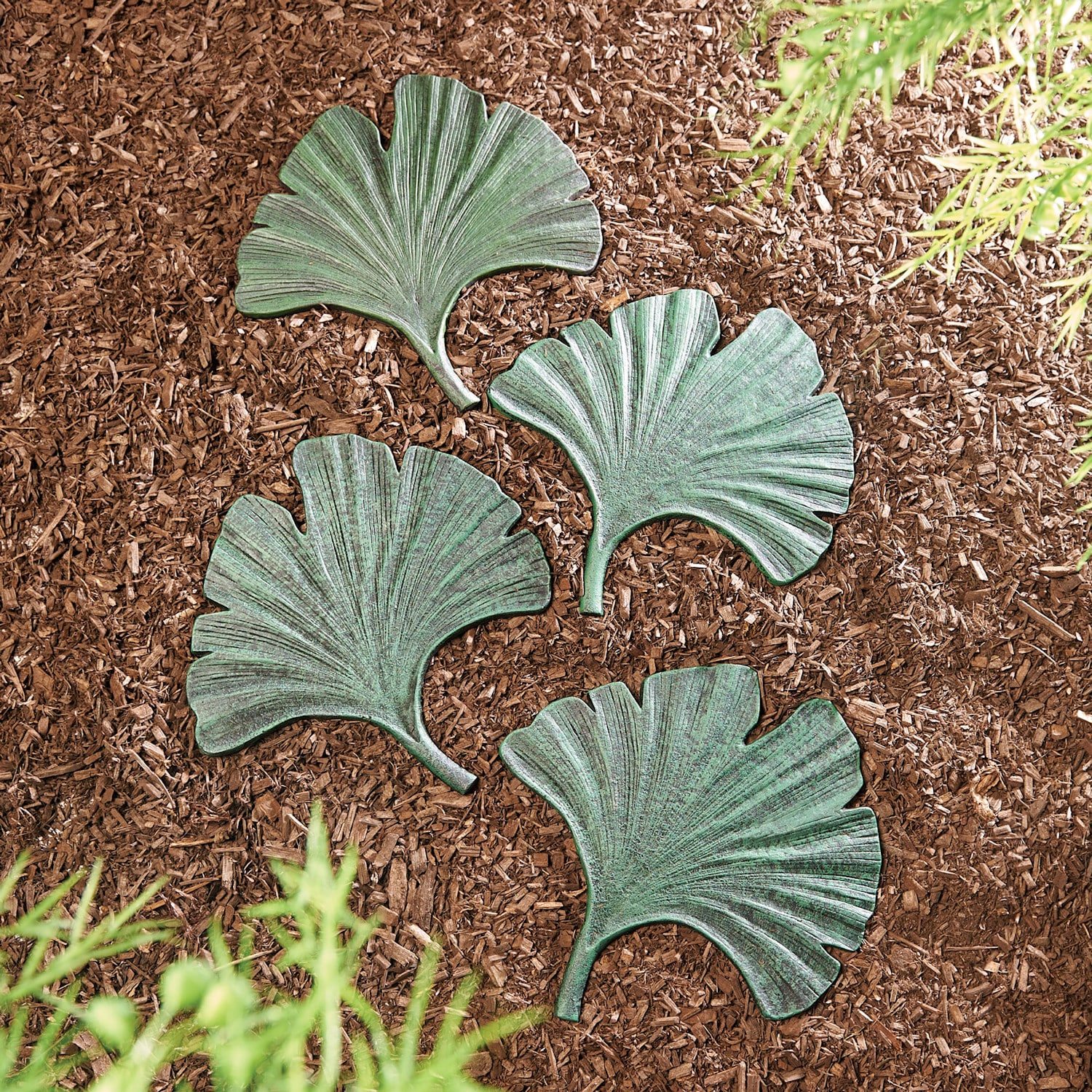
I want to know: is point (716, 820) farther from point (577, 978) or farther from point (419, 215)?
point (419, 215)

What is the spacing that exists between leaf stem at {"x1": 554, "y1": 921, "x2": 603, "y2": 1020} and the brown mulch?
19 mm

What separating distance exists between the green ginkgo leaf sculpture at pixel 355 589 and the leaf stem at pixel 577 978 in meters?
0.21

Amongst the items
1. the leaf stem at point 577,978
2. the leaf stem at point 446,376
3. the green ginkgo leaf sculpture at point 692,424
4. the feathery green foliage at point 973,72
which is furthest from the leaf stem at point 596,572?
the feathery green foliage at point 973,72

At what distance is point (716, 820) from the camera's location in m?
1.08

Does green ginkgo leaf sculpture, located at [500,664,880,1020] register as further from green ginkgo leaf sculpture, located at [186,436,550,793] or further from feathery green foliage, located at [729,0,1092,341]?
feathery green foliage, located at [729,0,1092,341]

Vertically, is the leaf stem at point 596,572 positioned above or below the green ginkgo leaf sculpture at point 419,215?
below

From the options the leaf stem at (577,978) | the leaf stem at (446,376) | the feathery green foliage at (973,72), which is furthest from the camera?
the leaf stem at (446,376)

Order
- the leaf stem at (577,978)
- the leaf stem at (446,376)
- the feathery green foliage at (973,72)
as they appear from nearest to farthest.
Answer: the feathery green foliage at (973,72) < the leaf stem at (577,978) < the leaf stem at (446,376)

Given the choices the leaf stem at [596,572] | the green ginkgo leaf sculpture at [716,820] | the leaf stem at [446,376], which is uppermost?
the leaf stem at [446,376]

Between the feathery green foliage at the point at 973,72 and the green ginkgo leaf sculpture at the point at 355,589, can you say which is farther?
the green ginkgo leaf sculpture at the point at 355,589

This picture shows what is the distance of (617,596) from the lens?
114 centimetres

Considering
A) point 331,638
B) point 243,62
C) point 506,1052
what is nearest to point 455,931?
point 506,1052

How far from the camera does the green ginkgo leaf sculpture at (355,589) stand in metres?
1.11

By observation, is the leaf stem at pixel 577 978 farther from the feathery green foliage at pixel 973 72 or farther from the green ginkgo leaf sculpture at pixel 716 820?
the feathery green foliage at pixel 973 72
